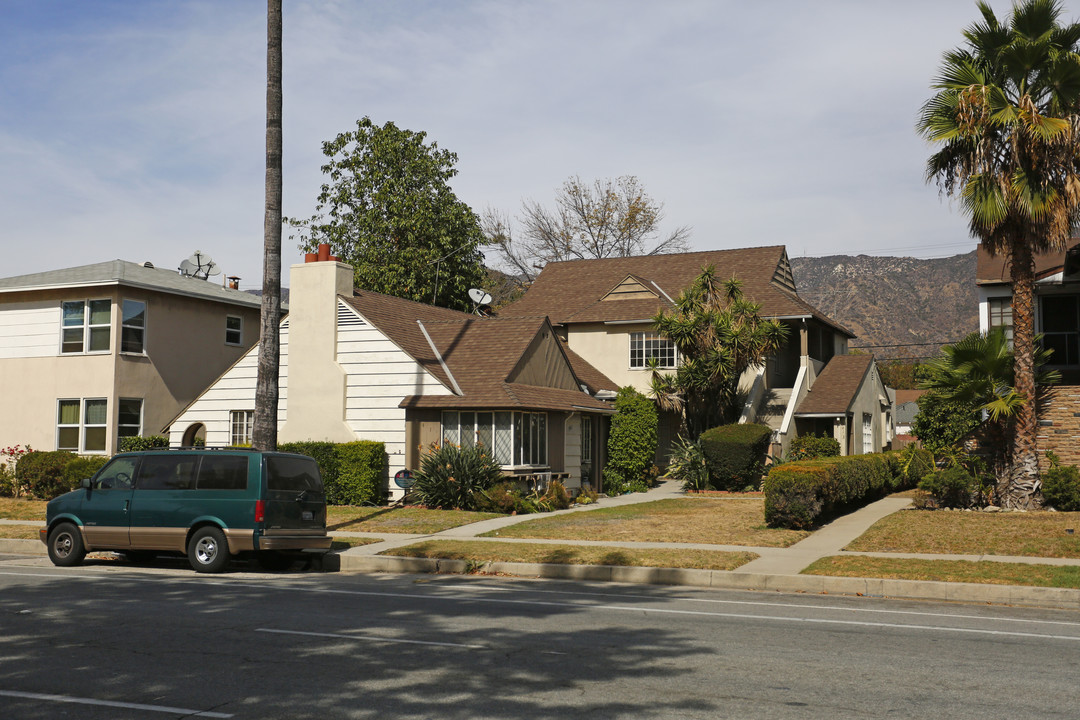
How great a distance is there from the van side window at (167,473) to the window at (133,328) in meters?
15.5

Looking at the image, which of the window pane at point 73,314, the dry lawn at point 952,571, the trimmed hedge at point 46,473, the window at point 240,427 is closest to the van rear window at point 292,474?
the dry lawn at point 952,571

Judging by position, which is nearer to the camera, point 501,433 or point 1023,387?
point 1023,387

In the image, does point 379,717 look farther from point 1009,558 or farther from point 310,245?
point 310,245

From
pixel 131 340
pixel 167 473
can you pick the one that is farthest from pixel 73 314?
pixel 167 473

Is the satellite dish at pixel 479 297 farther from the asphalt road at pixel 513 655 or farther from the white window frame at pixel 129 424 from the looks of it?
the asphalt road at pixel 513 655

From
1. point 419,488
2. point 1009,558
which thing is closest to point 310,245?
point 419,488

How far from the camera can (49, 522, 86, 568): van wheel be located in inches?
598

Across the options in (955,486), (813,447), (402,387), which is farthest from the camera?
(813,447)

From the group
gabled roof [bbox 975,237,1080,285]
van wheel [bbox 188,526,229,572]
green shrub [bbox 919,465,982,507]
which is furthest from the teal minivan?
gabled roof [bbox 975,237,1080,285]

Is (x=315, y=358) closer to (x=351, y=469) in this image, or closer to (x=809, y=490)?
(x=351, y=469)

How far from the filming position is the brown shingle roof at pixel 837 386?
3181cm

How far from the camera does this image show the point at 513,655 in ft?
27.1

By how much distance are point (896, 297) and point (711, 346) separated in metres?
132

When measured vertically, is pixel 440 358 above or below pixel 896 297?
below
